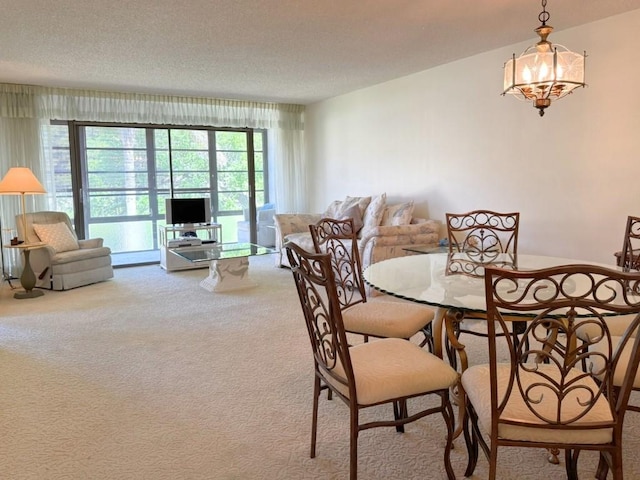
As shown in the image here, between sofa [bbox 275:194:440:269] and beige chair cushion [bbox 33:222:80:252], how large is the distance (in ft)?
8.23

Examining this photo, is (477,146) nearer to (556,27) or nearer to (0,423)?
(556,27)

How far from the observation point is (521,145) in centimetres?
448

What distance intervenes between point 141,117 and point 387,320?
5512 millimetres

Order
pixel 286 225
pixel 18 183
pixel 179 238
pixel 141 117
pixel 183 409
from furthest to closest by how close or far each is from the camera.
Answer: pixel 141 117 → pixel 179 238 → pixel 286 225 → pixel 18 183 → pixel 183 409

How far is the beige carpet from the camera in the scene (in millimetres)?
2004

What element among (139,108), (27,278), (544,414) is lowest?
(27,278)

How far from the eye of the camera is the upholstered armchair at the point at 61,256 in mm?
5305

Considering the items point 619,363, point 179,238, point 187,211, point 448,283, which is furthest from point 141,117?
point 619,363

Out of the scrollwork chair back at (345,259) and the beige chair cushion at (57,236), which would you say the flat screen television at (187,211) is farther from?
the scrollwork chair back at (345,259)

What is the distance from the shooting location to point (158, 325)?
3998mm

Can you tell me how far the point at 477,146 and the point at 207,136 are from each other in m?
4.19

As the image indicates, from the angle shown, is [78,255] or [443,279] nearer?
[443,279]

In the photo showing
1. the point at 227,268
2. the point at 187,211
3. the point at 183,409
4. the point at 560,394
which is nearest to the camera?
the point at 560,394

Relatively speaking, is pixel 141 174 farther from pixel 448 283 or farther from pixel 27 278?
pixel 448 283
